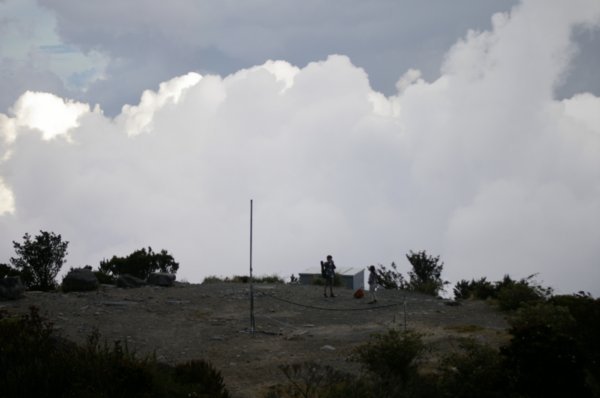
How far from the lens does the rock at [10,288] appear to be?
19109 mm

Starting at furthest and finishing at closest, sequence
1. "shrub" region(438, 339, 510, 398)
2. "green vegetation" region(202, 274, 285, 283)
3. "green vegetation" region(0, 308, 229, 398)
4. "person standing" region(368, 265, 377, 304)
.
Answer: "green vegetation" region(202, 274, 285, 283)
"person standing" region(368, 265, 377, 304)
"shrub" region(438, 339, 510, 398)
"green vegetation" region(0, 308, 229, 398)

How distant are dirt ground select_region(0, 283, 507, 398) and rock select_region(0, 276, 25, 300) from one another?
34 centimetres

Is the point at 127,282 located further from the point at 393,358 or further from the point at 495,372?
the point at 495,372

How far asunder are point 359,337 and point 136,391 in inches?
317

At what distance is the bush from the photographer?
3506cm

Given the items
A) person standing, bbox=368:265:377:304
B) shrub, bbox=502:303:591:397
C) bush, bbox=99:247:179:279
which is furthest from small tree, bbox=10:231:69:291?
shrub, bbox=502:303:591:397

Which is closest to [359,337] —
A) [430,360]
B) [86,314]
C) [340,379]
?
[430,360]

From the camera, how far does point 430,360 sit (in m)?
12.5

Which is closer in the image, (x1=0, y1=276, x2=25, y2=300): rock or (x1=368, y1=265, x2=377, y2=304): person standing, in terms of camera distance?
(x1=0, y1=276, x2=25, y2=300): rock

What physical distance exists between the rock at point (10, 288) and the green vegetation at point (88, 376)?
32.2 feet

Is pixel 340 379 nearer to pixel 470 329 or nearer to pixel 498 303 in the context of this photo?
pixel 470 329

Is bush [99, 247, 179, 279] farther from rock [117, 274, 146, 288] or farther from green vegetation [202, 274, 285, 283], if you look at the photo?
rock [117, 274, 146, 288]

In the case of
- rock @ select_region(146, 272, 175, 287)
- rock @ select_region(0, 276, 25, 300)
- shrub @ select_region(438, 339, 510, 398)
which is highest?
rock @ select_region(146, 272, 175, 287)

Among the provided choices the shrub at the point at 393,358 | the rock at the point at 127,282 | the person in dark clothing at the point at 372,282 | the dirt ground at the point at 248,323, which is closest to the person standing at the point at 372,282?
the person in dark clothing at the point at 372,282
